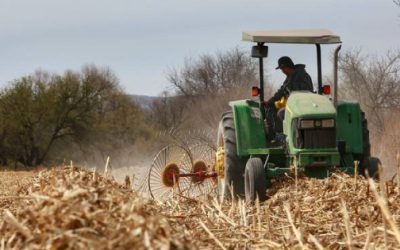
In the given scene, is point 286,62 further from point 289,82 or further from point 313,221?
point 313,221

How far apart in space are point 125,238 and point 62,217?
0.32m

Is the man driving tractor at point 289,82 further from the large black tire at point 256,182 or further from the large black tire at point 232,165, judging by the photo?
the large black tire at point 256,182

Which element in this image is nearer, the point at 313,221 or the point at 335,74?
the point at 313,221

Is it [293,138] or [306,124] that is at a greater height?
[306,124]

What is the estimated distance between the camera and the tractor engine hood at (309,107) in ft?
24.8

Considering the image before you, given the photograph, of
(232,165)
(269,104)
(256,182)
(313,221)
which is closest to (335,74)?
(269,104)

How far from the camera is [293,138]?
765 cm

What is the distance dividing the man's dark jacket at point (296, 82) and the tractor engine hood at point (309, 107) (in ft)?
1.53

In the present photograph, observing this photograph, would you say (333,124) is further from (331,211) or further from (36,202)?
(36,202)

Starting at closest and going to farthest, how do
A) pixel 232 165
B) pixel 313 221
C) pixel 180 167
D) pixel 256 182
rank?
pixel 313 221 < pixel 256 182 < pixel 232 165 < pixel 180 167

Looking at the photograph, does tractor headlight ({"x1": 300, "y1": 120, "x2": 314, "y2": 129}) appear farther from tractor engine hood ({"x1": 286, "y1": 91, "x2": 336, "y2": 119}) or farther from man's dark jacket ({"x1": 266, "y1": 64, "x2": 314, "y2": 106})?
man's dark jacket ({"x1": 266, "y1": 64, "x2": 314, "y2": 106})

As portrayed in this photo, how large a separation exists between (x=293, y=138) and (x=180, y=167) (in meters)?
3.24

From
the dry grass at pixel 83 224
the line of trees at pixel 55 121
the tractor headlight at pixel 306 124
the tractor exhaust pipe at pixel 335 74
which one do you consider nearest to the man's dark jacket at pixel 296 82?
the tractor exhaust pipe at pixel 335 74

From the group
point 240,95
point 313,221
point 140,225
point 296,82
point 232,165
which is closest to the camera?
point 140,225
